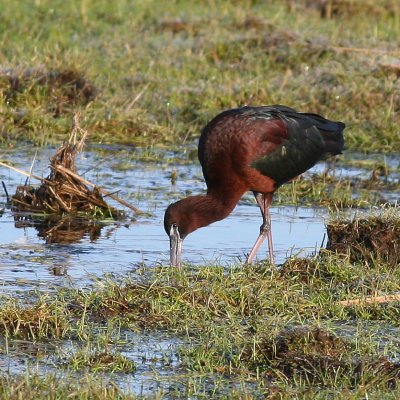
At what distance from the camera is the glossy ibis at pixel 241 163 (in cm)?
700

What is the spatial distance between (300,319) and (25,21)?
7.85m

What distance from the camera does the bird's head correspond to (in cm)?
689

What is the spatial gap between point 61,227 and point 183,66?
4163 millimetres

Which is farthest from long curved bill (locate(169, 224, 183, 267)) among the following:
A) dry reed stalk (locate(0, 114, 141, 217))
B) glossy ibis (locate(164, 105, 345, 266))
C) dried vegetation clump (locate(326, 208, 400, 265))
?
dry reed stalk (locate(0, 114, 141, 217))

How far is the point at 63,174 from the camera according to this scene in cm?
798

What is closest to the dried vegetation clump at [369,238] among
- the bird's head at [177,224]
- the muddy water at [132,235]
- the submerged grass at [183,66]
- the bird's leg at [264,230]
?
the muddy water at [132,235]

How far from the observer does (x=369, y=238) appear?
692 cm

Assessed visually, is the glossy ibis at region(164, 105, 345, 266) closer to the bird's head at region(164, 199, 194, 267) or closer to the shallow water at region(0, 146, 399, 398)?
the bird's head at region(164, 199, 194, 267)

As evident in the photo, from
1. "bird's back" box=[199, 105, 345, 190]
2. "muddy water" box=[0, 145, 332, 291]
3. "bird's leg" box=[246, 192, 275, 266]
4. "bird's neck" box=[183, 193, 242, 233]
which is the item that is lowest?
"muddy water" box=[0, 145, 332, 291]

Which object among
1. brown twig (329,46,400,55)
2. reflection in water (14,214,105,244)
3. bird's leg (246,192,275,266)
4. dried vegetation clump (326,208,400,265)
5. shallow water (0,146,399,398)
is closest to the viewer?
shallow water (0,146,399,398)

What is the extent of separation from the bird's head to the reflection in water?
28.0 inches

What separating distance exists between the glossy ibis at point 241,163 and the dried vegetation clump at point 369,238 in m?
0.39

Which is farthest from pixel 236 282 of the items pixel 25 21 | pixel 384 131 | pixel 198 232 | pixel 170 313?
pixel 25 21

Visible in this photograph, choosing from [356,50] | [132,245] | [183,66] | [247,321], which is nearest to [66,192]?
[132,245]
